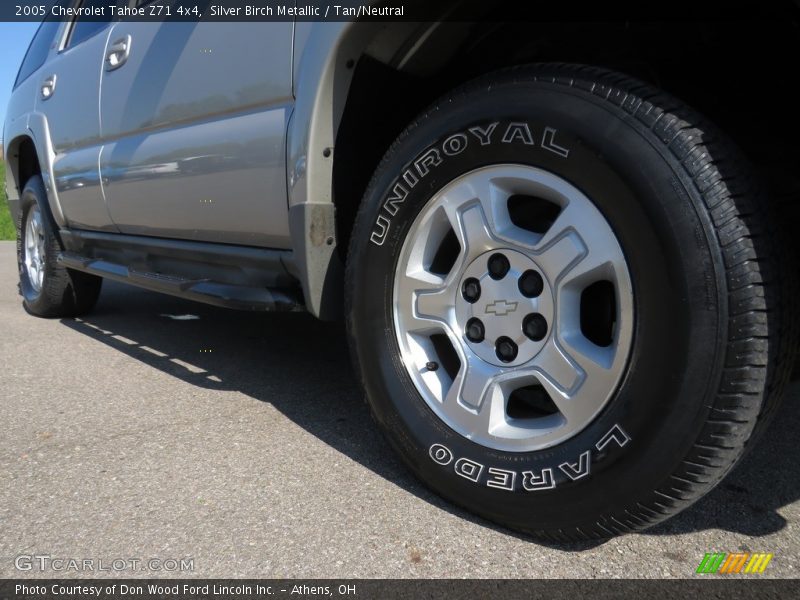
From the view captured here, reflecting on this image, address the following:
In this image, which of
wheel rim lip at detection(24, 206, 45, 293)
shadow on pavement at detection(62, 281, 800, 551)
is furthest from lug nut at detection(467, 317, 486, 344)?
wheel rim lip at detection(24, 206, 45, 293)

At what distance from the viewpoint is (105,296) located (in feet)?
17.6

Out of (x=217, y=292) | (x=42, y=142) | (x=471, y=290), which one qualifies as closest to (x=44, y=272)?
(x=42, y=142)

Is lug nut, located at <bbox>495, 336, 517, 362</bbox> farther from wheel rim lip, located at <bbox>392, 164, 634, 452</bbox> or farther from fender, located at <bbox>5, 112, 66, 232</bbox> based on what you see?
fender, located at <bbox>5, 112, 66, 232</bbox>

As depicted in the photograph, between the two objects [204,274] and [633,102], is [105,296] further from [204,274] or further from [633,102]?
[633,102]

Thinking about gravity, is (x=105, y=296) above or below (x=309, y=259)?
below

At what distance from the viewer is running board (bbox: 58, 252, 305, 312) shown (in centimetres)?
220

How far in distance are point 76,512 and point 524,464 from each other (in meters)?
1.12

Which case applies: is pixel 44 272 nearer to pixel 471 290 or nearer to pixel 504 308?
pixel 471 290

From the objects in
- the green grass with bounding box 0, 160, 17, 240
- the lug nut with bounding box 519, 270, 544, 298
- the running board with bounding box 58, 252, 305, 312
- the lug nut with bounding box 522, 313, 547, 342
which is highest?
the lug nut with bounding box 519, 270, 544, 298

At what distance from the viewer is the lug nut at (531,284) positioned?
1.59 meters

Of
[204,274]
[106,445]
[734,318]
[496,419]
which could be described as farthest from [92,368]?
[734,318]

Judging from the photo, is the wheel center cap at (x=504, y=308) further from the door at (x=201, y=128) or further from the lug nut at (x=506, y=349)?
the door at (x=201, y=128)

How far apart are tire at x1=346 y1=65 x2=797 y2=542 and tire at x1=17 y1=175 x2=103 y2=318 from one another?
3.01m

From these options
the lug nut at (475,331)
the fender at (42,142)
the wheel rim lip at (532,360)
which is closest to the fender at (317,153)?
the wheel rim lip at (532,360)
